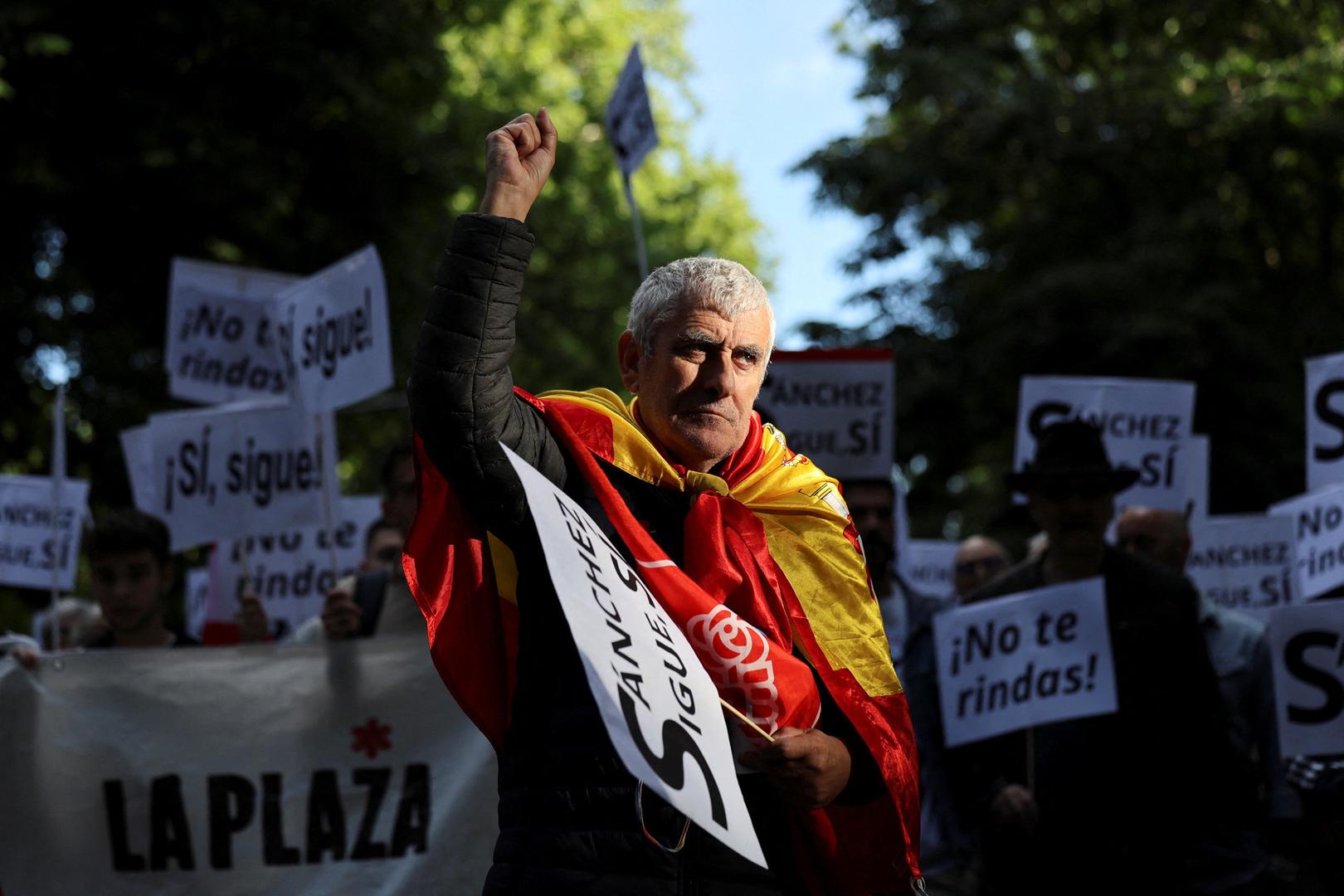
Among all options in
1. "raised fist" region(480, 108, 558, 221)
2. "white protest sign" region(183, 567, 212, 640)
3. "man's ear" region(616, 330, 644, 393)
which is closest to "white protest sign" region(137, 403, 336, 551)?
"white protest sign" region(183, 567, 212, 640)

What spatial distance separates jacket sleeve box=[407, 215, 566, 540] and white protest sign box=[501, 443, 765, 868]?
144 millimetres

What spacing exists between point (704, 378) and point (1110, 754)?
10.5 ft

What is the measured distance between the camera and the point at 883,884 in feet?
10.1

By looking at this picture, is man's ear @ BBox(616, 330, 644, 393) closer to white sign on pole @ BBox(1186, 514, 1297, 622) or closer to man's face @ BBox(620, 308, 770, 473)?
man's face @ BBox(620, 308, 770, 473)

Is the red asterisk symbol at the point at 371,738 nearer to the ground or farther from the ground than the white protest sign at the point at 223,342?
nearer to the ground

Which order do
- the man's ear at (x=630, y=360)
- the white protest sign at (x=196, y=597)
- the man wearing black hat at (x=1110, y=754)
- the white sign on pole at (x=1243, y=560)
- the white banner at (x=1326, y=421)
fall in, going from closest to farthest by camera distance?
the man's ear at (x=630, y=360)
the man wearing black hat at (x=1110, y=754)
the white banner at (x=1326, y=421)
the white sign on pole at (x=1243, y=560)
the white protest sign at (x=196, y=597)

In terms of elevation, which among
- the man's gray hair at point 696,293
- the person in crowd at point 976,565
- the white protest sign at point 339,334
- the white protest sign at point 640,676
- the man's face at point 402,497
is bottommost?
the white protest sign at point 640,676

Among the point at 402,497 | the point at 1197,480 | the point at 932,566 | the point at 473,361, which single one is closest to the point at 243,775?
the point at 402,497

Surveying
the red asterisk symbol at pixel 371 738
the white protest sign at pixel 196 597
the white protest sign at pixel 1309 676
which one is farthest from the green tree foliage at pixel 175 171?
the white protest sign at pixel 1309 676

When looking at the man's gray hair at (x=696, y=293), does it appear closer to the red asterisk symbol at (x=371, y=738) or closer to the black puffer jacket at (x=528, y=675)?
the black puffer jacket at (x=528, y=675)

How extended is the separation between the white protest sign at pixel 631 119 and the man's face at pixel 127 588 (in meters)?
3.02

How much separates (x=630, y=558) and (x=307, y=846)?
2.88 m

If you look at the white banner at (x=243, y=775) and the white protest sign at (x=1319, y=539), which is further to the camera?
the white protest sign at (x=1319, y=539)

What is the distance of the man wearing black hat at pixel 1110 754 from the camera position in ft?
18.2
